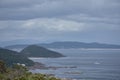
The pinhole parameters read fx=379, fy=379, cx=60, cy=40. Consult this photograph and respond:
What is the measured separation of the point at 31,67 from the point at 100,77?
185 feet

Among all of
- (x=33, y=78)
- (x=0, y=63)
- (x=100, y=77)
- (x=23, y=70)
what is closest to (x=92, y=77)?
(x=100, y=77)

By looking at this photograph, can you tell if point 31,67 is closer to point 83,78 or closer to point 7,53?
point 7,53

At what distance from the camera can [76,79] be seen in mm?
124625

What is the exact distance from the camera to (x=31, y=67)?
178000mm

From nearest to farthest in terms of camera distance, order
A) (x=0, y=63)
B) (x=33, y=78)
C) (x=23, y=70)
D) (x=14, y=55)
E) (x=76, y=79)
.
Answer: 1. (x=33, y=78)
2. (x=23, y=70)
3. (x=0, y=63)
4. (x=76, y=79)
5. (x=14, y=55)

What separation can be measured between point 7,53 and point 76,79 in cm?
7293

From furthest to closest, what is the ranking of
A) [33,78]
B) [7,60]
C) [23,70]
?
[7,60]
[23,70]
[33,78]

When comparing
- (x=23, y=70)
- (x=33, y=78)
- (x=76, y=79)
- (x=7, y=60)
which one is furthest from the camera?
(x=7, y=60)

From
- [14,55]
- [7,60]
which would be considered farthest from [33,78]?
[14,55]

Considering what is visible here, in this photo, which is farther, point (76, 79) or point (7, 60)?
point (7, 60)

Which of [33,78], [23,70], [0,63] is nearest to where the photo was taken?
[33,78]

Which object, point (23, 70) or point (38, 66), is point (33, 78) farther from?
point (38, 66)

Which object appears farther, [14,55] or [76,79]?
[14,55]

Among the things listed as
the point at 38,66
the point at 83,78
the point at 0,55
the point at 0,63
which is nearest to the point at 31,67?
the point at 38,66
